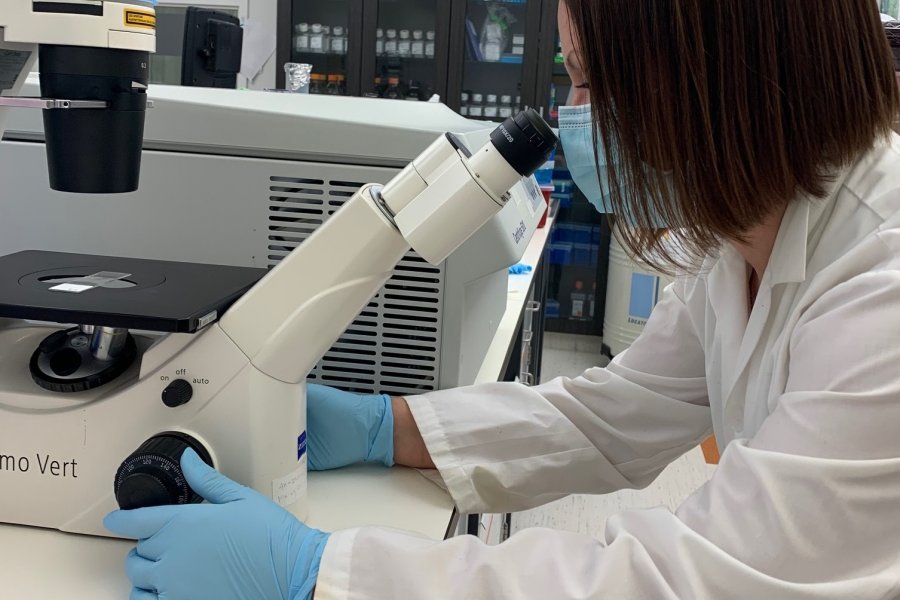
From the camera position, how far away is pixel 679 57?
718 millimetres

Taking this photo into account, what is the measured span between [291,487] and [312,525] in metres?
0.06

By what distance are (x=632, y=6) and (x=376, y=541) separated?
525mm

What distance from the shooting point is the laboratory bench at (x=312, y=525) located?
0.74 metres

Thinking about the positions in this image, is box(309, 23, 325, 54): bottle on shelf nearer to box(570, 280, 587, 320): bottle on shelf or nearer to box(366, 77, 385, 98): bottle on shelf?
box(366, 77, 385, 98): bottle on shelf

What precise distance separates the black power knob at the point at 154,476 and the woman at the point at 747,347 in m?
0.02

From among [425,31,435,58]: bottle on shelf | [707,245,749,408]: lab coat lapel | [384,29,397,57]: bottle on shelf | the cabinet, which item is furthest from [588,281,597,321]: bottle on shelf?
[707,245,749,408]: lab coat lapel

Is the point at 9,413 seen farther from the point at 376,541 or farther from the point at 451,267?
the point at 451,267

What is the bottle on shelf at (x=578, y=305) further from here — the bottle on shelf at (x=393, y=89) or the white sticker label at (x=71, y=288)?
the white sticker label at (x=71, y=288)

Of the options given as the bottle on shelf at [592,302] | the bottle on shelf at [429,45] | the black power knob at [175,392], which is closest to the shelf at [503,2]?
the bottle on shelf at [429,45]

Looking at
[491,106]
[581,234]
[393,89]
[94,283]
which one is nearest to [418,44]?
[393,89]

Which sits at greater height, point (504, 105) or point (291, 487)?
point (504, 105)

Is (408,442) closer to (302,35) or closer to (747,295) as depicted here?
(747,295)

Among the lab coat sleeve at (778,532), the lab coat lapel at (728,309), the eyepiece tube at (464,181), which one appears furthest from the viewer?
the lab coat lapel at (728,309)

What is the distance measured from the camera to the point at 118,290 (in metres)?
0.83
